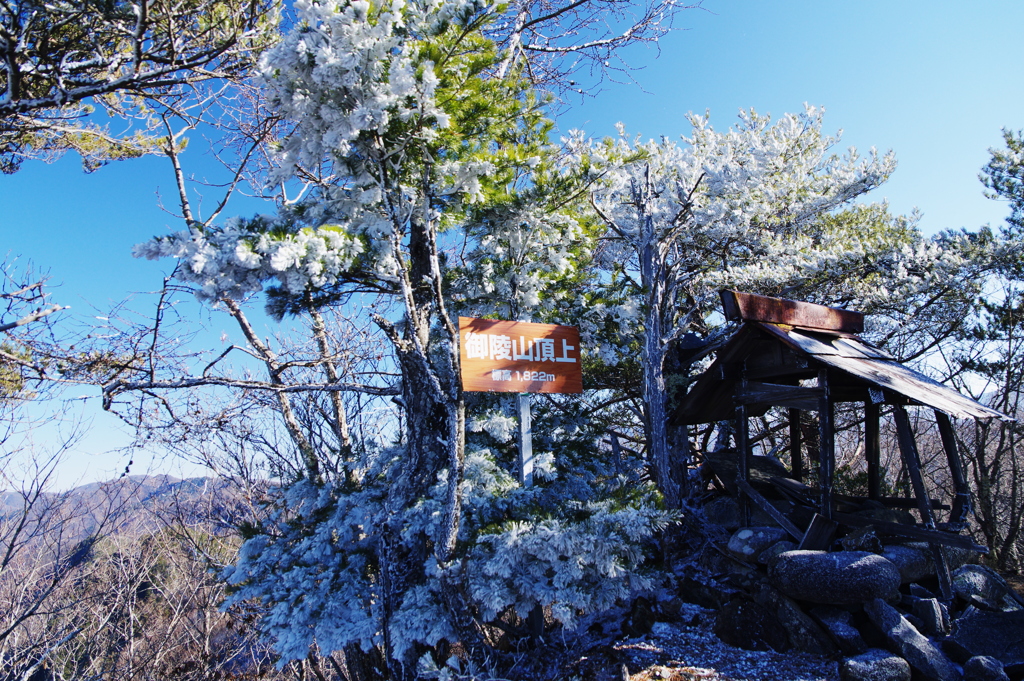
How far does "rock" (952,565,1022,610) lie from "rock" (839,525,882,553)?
0.67 metres

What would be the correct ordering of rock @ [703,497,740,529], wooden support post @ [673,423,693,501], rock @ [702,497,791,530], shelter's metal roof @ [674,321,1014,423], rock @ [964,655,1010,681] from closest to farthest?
rock @ [964,655,1010,681]
shelter's metal roof @ [674,321,1014,423]
rock @ [702,497,791,530]
rock @ [703,497,740,529]
wooden support post @ [673,423,693,501]

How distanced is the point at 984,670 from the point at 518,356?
4.12 meters

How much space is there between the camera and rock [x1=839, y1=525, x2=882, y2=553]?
4.98m

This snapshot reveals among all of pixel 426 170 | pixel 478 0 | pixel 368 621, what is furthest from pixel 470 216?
pixel 368 621

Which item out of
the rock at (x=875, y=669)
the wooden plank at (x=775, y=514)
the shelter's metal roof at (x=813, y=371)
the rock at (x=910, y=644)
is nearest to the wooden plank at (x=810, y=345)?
the shelter's metal roof at (x=813, y=371)

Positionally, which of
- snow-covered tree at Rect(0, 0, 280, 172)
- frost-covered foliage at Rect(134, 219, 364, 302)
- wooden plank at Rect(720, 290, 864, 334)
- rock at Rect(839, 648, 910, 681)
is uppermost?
snow-covered tree at Rect(0, 0, 280, 172)

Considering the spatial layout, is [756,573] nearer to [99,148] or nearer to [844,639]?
[844,639]

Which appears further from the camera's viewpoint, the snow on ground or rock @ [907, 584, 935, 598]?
rock @ [907, 584, 935, 598]

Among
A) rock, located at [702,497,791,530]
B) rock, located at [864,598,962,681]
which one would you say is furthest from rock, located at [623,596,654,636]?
rock, located at [702,497,791,530]

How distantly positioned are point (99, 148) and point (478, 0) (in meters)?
6.71

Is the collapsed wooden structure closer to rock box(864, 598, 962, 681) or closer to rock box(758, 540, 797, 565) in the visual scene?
rock box(758, 540, 797, 565)

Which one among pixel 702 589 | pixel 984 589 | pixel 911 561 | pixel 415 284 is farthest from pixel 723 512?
pixel 415 284

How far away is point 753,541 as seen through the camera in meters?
5.74

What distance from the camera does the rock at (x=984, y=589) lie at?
4684 mm
